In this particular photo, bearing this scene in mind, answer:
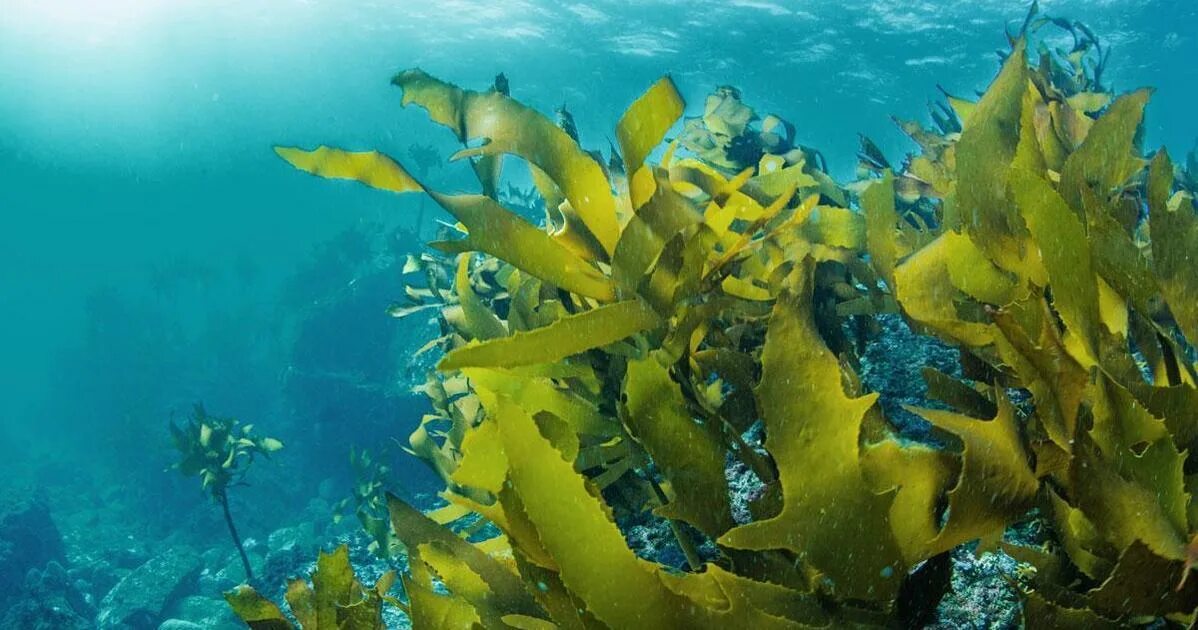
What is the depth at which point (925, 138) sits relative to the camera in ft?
6.12

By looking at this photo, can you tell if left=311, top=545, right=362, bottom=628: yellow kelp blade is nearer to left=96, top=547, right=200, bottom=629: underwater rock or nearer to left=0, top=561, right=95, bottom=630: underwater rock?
left=0, top=561, right=95, bottom=630: underwater rock

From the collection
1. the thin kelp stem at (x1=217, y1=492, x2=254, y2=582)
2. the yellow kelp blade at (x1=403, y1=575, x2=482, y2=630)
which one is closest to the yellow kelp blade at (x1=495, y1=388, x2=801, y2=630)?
the yellow kelp blade at (x1=403, y1=575, x2=482, y2=630)

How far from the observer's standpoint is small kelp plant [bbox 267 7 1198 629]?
0.57 m

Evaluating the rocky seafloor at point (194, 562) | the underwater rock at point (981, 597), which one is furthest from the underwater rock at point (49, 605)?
the underwater rock at point (981, 597)

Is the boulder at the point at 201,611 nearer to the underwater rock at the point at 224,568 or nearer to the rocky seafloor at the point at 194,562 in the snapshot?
the rocky seafloor at the point at 194,562

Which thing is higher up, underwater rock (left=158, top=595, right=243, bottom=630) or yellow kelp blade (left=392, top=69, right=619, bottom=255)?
yellow kelp blade (left=392, top=69, right=619, bottom=255)

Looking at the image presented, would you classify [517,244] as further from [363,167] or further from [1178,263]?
[1178,263]

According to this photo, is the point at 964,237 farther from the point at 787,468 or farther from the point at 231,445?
the point at 231,445

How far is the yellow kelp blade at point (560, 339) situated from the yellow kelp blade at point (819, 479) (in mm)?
197

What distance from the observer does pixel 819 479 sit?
589mm

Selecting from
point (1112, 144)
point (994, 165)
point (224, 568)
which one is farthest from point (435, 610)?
point (224, 568)

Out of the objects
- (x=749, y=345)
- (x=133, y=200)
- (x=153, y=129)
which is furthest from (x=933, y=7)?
(x=133, y=200)

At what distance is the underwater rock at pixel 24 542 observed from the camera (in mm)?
11766

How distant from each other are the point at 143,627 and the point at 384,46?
97.4 ft
